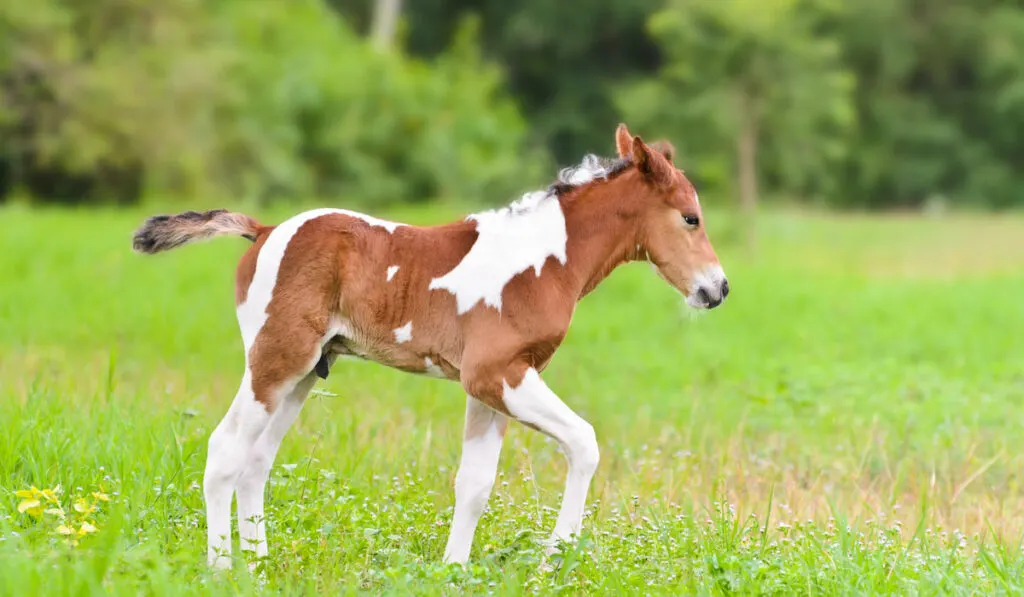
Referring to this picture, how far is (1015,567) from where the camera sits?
5090 mm

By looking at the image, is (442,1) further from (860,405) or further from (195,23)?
(860,405)

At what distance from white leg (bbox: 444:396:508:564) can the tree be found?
17.2 m

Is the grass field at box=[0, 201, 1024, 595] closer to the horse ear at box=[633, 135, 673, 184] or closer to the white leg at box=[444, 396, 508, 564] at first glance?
the white leg at box=[444, 396, 508, 564]

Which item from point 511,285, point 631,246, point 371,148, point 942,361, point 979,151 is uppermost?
point 979,151

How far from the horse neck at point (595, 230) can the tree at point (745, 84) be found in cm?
1669

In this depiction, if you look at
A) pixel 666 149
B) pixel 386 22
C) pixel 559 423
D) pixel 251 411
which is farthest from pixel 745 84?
pixel 251 411

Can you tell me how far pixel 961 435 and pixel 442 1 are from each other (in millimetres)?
35126

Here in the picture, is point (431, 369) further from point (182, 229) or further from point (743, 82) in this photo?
point (743, 82)

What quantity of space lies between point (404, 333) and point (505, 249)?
56cm

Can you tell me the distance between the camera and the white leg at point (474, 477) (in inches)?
200

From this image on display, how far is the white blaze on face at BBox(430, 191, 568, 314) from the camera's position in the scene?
16.8 feet

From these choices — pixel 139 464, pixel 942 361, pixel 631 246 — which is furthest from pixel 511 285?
pixel 942 361

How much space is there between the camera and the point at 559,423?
4859mm

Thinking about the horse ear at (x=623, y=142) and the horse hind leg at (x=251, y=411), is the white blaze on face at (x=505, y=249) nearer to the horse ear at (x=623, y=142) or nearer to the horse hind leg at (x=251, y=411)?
the horse ear at (x=623, y=142)
